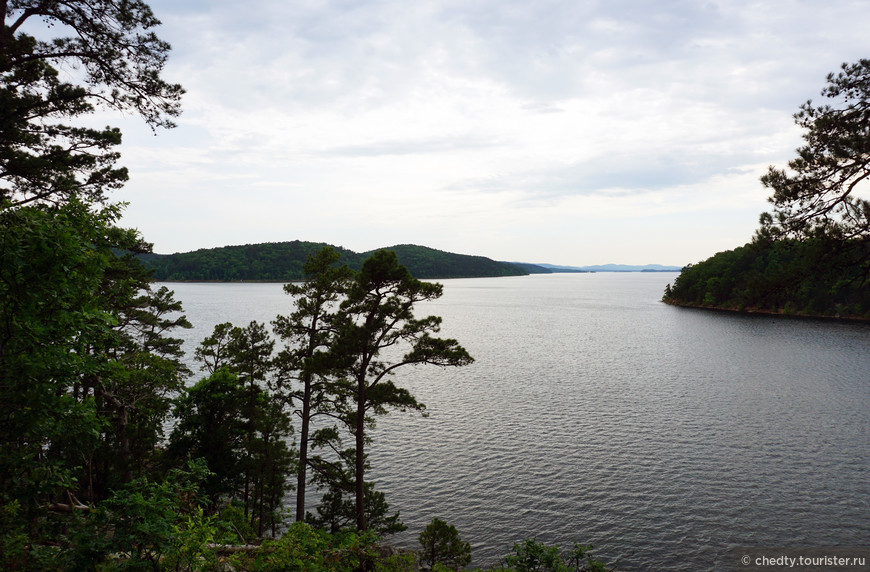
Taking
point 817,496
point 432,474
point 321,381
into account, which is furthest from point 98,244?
point 817,496

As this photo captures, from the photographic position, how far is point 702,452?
111ft

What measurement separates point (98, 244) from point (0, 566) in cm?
730

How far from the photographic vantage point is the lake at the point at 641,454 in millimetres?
24375

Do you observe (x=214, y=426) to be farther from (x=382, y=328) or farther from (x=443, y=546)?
(x=443, y=546)

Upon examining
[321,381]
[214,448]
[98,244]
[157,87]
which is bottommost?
[214,448]

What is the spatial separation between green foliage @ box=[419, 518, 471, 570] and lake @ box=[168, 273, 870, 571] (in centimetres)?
228

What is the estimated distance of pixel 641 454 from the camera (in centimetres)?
3372

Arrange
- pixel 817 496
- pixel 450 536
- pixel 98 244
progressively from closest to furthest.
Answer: pixel 98 244 → pixel 450 536 → pixel 817 496

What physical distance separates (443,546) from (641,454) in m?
20.3

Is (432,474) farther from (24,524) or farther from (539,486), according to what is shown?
(24,524)

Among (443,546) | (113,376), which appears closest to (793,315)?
(443,546)

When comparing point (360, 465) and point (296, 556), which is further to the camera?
point (360, 465)

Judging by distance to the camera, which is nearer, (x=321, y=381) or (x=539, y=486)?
(x=321, y=381)

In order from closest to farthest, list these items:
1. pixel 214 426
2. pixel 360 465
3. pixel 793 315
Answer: pixel 360 465 → pixel 214 426 → pixel 793 315
